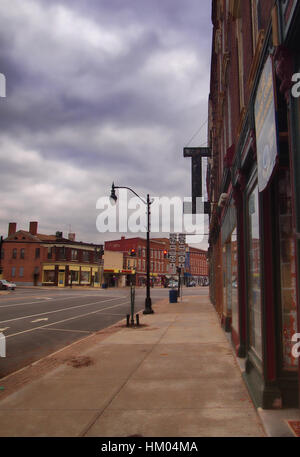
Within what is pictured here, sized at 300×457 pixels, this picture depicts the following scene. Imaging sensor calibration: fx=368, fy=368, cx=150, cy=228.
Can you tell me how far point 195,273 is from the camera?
11356 centimetres

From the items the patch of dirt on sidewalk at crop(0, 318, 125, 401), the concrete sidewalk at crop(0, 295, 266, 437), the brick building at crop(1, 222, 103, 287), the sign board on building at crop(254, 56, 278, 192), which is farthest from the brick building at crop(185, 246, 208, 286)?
the sign board on building at crop(254, 56, 278, 192)

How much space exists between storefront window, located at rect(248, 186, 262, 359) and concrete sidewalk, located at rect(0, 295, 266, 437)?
0.81 meters

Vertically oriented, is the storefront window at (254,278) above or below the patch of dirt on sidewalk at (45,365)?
above

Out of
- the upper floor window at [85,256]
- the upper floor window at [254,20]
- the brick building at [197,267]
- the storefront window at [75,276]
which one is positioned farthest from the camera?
the brick building at [197,267]

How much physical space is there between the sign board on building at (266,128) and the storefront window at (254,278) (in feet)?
4.99

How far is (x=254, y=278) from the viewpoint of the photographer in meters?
Result: 6.03

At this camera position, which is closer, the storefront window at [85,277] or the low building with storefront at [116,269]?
the storefront window at [85,277]

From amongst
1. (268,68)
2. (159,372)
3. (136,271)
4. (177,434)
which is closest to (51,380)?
(159,372)

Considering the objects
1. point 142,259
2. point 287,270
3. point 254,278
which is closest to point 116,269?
point 142,259

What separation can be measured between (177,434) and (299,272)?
2.32 meters

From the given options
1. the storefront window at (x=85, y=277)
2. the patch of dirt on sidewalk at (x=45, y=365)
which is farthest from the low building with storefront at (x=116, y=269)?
the patch of dirt on sidewalk at (x=45, y=365)

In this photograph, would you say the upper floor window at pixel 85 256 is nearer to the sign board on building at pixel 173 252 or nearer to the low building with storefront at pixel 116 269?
the low building with storefront at pixel 116 269

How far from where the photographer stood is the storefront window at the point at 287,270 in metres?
4.60
